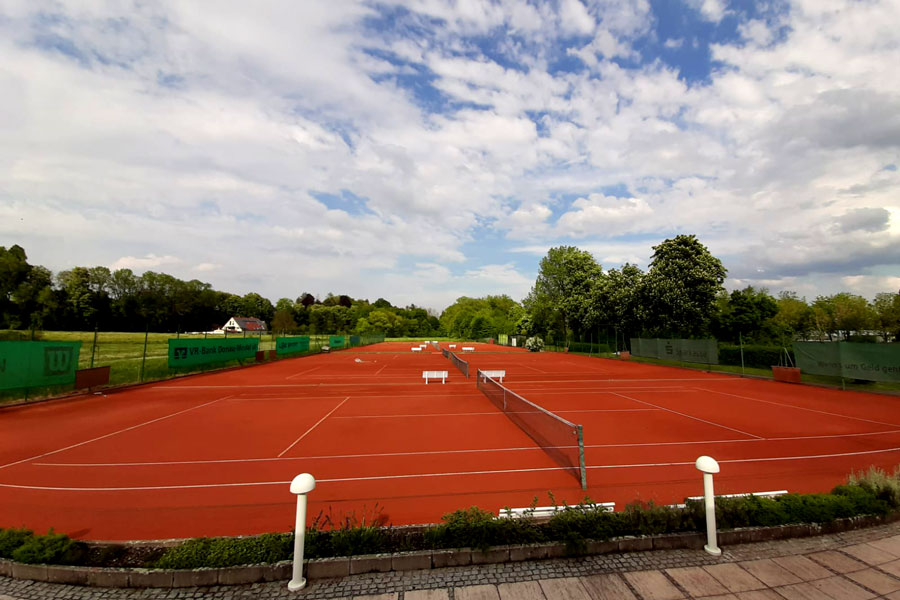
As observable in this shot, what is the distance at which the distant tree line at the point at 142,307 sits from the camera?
63781mm

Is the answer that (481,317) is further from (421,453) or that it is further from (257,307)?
(421,453)

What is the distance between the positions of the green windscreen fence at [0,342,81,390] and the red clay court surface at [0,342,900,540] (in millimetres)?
1253

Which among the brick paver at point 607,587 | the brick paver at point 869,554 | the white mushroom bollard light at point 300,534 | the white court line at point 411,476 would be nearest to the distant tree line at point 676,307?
the white court line at point 411,476

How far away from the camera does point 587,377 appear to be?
2525 centimetres

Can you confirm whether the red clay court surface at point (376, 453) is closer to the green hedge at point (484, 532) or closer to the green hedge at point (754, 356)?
the green hedge at point (484, 532)

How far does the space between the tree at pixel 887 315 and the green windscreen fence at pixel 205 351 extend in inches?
2255

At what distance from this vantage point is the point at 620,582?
4281 mm

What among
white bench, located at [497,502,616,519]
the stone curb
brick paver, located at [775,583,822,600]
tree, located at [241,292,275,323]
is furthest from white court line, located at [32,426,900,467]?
tree, located at [241,292,275,323]

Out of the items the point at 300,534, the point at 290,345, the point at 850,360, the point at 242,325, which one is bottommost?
the point at 300,534

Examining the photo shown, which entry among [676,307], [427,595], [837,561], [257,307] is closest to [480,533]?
[427,595]

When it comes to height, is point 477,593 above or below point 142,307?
below

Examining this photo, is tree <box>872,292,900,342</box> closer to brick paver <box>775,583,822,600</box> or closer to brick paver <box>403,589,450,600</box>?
brick paver <box>775,583,822,600</box>

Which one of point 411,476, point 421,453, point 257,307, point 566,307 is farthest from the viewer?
point 257,307

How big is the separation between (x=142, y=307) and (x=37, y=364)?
97.8m
